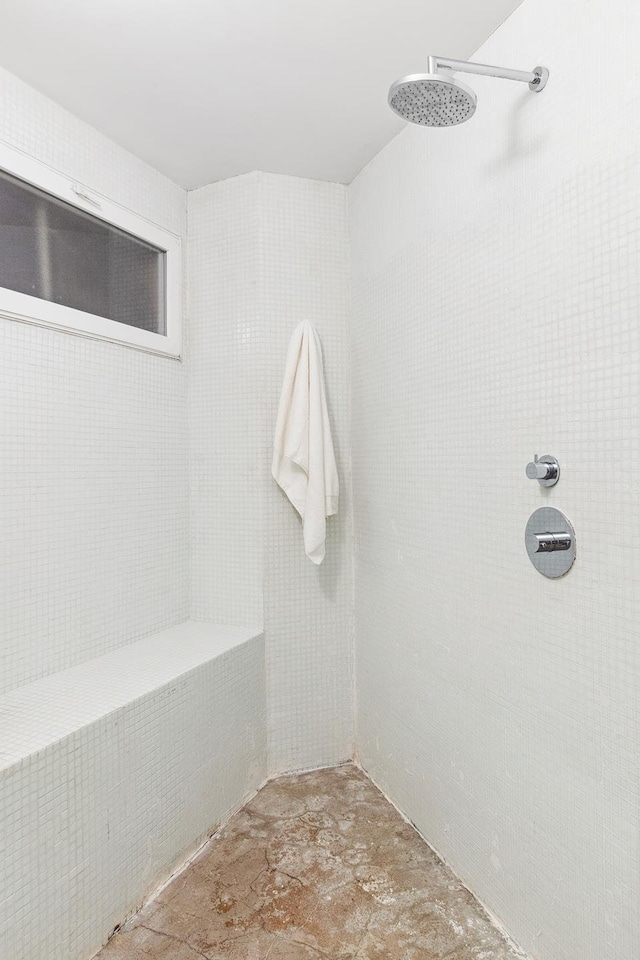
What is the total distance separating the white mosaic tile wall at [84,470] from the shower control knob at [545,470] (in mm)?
1314

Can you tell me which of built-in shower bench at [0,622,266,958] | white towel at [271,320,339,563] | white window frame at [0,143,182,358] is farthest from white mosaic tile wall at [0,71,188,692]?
white towel at [271,320,339,563]

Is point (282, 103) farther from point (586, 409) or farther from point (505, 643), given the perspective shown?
point (505, 643)

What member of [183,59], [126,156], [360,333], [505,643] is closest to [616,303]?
[505,643]

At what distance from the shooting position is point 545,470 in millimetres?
1208

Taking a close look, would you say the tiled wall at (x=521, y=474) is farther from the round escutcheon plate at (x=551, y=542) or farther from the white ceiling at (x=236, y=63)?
the white ceiling at (x=236, y=63)

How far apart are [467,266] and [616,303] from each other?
0.51m

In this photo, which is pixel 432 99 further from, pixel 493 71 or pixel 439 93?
pixel 493 71

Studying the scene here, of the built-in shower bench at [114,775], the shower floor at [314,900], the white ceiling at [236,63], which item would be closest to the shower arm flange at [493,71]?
the white ceiling at [236,63]

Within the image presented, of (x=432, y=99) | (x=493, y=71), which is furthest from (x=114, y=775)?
(x=493, y=71)

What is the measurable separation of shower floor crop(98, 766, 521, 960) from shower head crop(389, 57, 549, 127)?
1847 millimetres

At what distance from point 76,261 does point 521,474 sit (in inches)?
58.0

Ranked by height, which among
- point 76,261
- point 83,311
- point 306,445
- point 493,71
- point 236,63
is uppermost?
point 236,63

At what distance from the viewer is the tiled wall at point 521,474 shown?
110 centimetres

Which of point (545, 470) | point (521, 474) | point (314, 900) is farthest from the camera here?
point (314, 900)
